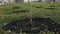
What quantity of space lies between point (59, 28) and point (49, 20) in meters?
0.77

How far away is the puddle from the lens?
8094mm

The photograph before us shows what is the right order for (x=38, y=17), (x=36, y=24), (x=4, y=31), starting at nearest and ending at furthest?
(x=4, y=31) < (x=36, y=24) < (x=38, y=17)

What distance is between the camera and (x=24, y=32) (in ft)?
25.8

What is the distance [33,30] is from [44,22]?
0.83 metres

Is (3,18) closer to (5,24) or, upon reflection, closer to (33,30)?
(5,24)

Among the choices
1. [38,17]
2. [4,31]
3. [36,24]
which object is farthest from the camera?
[38,17]

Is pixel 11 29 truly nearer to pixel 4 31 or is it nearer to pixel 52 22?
pixel 4 31

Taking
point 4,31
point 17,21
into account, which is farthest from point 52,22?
point 4,31

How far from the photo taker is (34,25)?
8430mm

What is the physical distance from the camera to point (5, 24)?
8.66 m

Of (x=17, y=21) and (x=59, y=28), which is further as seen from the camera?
(x=17, y=21)

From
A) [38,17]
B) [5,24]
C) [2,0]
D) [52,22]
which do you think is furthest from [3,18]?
[2,0]

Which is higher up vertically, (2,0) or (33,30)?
(33,30)

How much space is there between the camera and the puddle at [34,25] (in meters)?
8.09
